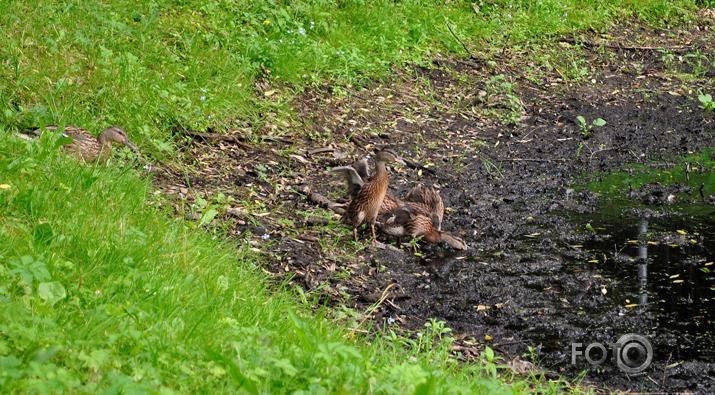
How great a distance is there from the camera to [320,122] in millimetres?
10492

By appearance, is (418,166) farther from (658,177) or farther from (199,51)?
(199,51)

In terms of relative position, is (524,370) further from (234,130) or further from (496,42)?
(496,42)

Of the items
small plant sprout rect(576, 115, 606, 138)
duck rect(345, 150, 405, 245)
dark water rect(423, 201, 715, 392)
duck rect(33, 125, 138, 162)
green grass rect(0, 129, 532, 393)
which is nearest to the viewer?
green grass rect(0, 129, 532, 393)

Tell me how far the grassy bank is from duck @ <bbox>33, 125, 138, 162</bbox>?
0.21 meters

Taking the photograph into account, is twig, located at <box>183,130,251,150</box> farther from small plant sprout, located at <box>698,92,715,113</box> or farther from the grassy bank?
small plant sprout, located at <box>698,92,715,113</box>

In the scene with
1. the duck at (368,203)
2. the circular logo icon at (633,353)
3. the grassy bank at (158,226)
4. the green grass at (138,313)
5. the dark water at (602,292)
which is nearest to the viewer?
the green grass at (138,313)

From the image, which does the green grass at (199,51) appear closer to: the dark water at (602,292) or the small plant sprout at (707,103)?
the small plant sprout at (707,103)

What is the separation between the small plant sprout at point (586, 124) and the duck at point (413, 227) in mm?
3683

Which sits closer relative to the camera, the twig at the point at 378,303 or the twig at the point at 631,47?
the twig at the point at 378,303

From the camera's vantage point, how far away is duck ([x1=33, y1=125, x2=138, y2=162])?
7508mm

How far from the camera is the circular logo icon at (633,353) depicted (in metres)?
6.38

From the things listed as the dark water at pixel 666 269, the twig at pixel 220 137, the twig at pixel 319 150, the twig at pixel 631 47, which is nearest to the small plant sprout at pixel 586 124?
the dark water at pixel 666 269

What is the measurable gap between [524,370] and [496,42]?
26.8 feet

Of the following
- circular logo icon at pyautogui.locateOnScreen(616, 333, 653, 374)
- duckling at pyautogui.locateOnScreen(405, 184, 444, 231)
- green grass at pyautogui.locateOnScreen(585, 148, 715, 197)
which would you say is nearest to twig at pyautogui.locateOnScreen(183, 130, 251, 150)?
duckling at pyautogui.locateOnScreen(405, 184, 444, 231)
